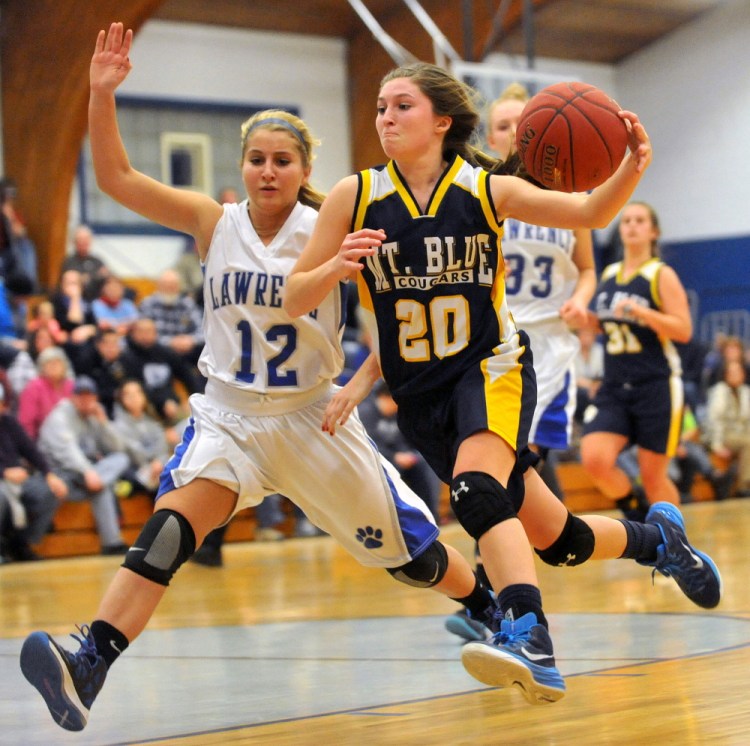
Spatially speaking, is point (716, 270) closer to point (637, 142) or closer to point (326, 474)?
point (326, 474)

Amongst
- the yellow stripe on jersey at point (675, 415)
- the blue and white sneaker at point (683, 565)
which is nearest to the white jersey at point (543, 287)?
the blue and white sneaker at point (683, 565)

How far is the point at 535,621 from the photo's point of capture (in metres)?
3.26

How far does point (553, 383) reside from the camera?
215 inches

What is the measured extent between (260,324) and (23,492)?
603 cm

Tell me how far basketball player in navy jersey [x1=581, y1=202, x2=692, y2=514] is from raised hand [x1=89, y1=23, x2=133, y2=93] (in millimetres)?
3564

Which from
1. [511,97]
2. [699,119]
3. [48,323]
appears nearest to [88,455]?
[48,323]

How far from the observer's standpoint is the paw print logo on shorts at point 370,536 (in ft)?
12.7

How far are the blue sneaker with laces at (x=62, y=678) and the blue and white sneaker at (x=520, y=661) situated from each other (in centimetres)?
94

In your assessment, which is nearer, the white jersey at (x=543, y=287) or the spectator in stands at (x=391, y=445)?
the white jersey at (x=543, y=287)

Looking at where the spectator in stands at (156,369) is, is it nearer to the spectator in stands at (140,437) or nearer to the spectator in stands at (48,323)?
the spectator in stands at (140,437)

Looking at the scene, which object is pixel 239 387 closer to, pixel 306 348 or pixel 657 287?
pixel 306 348

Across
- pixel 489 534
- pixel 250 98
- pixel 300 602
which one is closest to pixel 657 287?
pixel 300 602

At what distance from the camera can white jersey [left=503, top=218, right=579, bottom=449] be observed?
5.59 metres

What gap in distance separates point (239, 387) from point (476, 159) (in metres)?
0.95
